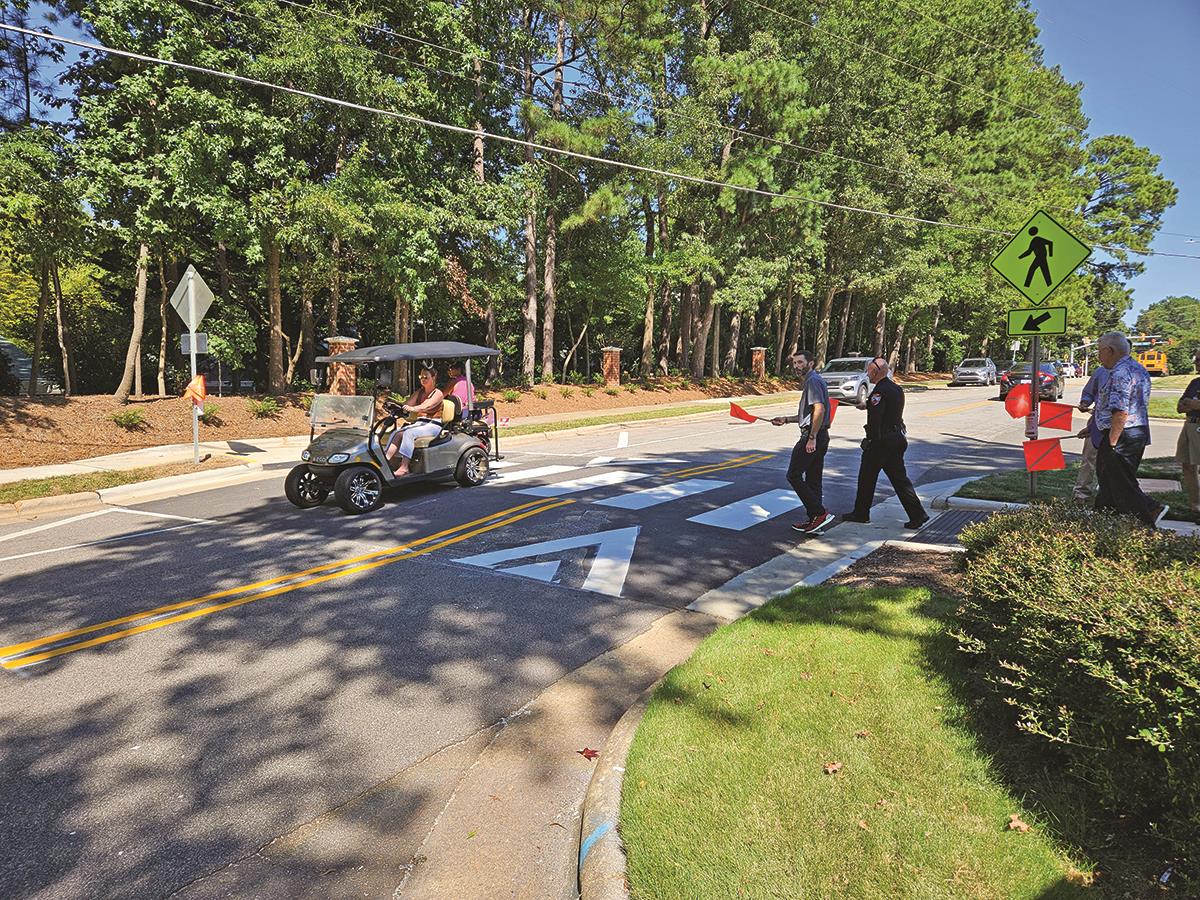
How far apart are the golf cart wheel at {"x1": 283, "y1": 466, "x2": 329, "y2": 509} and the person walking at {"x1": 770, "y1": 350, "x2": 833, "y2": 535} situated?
20.6 ft

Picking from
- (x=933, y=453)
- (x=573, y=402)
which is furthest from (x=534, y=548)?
(x=573, y=402)

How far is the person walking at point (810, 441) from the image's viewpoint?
7398 mm

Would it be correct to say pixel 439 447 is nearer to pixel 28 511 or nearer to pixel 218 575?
pixel 218 575

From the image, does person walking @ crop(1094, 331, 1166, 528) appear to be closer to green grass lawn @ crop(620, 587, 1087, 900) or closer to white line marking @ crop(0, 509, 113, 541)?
green grass lawn @ crop(620, 587, 1087, 900)

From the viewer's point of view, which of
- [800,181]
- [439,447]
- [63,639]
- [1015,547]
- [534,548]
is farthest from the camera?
[800,181]

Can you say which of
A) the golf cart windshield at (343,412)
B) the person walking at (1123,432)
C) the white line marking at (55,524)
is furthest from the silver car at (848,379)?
the white line marking at (55,524)

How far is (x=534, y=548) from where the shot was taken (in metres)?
6.80

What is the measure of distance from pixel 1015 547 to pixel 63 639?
21.0 feet

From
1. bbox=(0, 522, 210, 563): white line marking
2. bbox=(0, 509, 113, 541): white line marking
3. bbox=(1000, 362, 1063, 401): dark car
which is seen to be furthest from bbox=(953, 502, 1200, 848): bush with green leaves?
bbox=(1000, 362, 1063, 401): dark car

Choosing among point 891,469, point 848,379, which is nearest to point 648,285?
point 848,379

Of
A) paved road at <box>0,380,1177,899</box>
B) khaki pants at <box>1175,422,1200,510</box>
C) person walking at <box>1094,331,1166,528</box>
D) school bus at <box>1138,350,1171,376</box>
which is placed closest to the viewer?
paved road at <box>0,380,1177,899</box>

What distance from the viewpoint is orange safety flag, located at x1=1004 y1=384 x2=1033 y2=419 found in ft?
25.3

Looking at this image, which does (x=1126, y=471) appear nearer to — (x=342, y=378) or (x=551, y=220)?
(x=342, y=378)

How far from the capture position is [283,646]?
4.54 m
